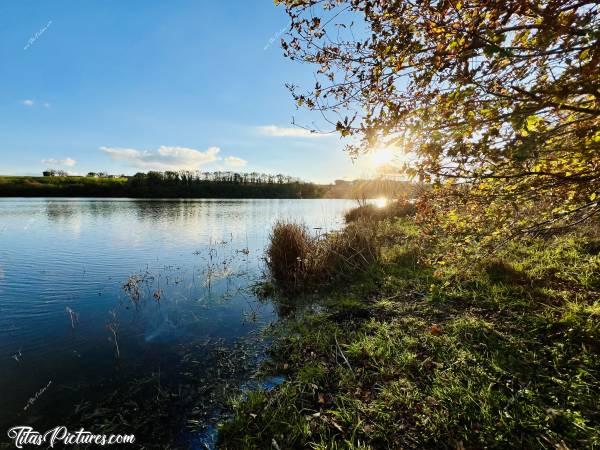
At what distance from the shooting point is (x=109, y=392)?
15.8 feet

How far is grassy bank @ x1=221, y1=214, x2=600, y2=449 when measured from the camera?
3.29 metres

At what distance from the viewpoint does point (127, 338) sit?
672 cm

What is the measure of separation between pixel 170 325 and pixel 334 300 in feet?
14.1

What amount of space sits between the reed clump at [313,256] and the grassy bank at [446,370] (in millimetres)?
2497

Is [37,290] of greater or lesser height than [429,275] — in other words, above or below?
below

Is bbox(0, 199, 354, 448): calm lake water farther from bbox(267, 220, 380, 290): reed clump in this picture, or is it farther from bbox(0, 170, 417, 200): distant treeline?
bbox(0, 170, 417, 200): distant treeline

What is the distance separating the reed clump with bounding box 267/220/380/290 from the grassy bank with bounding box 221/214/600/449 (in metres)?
2.50

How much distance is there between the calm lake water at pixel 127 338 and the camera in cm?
435

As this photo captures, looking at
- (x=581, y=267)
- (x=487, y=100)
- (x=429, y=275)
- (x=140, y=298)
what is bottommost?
(x=140, y=298)

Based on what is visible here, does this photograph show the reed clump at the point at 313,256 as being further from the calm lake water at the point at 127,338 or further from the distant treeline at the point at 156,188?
the distant treeline at the point at 156,188

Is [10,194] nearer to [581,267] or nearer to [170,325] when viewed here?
[170,325]

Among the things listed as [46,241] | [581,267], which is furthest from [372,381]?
[46,241]

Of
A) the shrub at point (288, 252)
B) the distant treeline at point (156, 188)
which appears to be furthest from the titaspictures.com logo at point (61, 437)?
the distant treeline at point (156, 188)

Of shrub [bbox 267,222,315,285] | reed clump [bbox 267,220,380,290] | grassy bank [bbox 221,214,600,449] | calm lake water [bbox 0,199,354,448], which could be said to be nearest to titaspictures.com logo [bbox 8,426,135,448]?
calm lake water [bbox 0,199,354,448]
